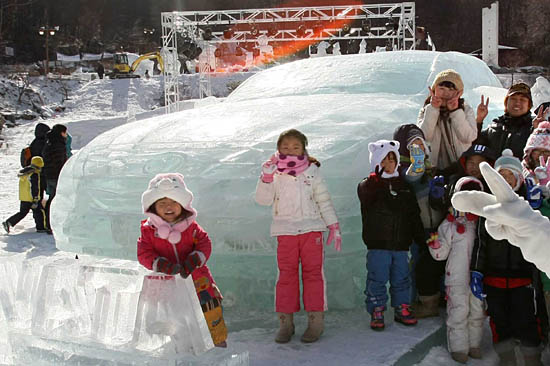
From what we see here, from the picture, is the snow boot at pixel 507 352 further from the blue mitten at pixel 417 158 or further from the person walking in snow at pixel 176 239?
the person walking in snow at pixel 176 239

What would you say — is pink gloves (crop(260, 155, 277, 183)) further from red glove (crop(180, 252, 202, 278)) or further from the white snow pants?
the white snow pants

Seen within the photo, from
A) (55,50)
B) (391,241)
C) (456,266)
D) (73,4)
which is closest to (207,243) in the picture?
(391,241)

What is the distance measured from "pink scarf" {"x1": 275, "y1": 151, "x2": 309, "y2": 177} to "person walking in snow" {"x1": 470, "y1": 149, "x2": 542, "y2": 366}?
93 centimetres

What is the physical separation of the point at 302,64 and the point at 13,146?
13.2 meters

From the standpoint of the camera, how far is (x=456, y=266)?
2.92 metres

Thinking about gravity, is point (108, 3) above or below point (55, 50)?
above

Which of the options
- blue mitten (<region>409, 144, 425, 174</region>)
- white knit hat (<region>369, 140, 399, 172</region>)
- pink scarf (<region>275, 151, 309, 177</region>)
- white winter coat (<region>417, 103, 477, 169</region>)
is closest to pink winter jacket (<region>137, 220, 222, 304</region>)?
pink scarf (<region>275, 151, 309, 177</region>)

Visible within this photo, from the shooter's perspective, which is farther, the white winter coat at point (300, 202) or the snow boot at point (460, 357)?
the white winter coat at point (300, 202)

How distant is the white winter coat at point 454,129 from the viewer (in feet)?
11.0

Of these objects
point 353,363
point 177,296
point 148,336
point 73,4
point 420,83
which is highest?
point 73,4

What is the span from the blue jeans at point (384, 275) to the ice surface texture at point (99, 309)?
3.33ft

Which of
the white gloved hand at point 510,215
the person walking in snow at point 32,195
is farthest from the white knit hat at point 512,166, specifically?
the person walking in snow at point 32,195

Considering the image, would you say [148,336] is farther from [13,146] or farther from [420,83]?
[13,146]

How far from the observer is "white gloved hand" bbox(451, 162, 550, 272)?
1505 mm
